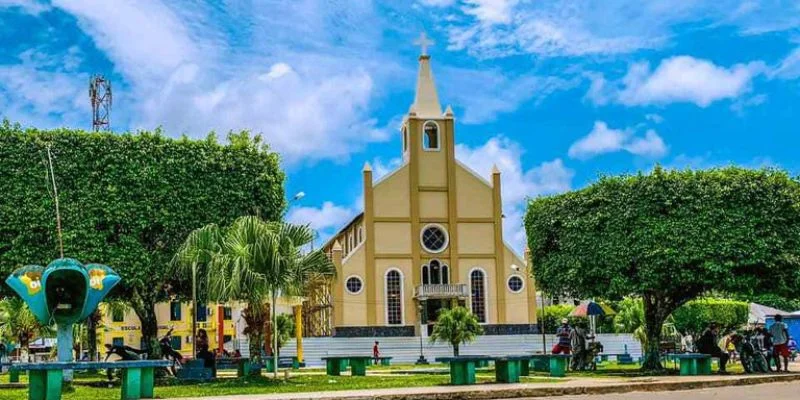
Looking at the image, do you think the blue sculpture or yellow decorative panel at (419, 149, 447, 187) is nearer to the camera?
the blue sculpture

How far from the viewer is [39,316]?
18.0 m

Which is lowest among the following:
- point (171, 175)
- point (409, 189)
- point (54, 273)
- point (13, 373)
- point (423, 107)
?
point (13, 373)

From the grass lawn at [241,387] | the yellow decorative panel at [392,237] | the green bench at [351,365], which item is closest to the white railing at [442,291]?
the yellow decorative panel at [392,237]

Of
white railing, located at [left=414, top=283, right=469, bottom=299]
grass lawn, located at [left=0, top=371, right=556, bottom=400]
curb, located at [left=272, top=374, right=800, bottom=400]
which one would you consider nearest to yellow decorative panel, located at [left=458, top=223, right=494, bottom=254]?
white railing, located at [left=414, top=283, right=469, bottom=299]

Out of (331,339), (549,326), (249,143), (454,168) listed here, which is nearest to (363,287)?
(331,339)

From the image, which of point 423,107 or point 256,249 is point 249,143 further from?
point 423,107

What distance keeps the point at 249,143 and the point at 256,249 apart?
21.8 ft

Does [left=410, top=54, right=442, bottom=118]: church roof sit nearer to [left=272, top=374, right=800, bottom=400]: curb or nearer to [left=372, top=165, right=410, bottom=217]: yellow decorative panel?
[left=372, top=165, right=410, bottom=217]: yellow decorative panel

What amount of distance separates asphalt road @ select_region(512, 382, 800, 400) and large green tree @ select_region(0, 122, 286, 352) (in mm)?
12761

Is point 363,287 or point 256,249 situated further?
point 363,287

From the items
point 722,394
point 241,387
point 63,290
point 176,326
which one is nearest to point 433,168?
point 176,326

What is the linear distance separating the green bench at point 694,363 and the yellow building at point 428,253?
105 ft

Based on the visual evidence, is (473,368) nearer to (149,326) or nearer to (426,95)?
(149,326)

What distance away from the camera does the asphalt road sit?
51.4 ft
